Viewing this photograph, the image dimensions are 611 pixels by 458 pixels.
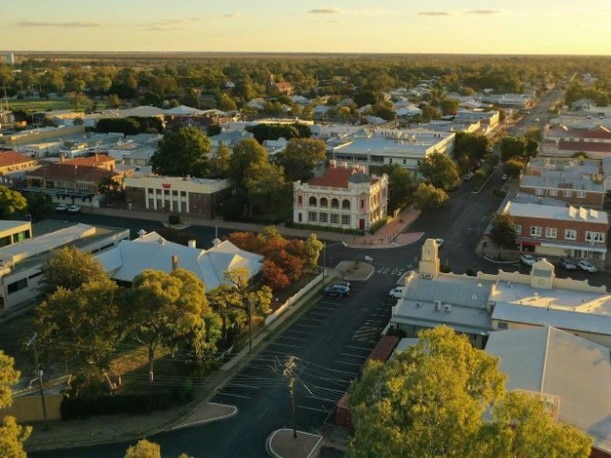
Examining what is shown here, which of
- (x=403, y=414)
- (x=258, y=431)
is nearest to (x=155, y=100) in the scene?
(x=258, y=431)

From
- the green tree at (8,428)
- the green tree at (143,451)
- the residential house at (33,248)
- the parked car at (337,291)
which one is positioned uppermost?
the green tree at (143,451)

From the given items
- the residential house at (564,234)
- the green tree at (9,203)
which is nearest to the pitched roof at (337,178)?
the residential house at (564,234)

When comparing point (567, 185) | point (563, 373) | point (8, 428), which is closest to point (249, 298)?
point (563, 373)

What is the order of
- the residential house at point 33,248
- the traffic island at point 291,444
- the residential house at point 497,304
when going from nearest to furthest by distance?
the traffic island at point 291,444, the residential house at point 497,304, the residential house at point 33,248

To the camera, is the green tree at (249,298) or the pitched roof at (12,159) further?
the pitched roof at (12,159)

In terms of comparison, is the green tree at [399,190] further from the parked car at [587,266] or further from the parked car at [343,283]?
the parked car at [343,283]

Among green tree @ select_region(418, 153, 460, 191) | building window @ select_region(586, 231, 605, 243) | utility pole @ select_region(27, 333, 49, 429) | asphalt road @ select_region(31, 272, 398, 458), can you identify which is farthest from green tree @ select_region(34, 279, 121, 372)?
green tree @ select_region(418, 153, 460, 191)

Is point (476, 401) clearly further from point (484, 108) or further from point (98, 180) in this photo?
point (484, 108)
